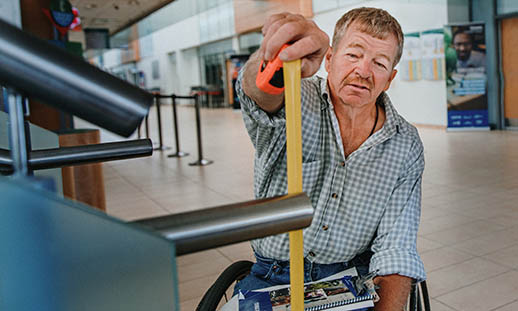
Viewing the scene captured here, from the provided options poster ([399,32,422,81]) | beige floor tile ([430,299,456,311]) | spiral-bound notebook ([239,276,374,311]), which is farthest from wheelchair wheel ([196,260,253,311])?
poster ([399,32,422,81])

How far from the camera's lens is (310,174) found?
150cm

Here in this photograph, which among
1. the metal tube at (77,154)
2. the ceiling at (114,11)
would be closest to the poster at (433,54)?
the metal tube at (77,154)

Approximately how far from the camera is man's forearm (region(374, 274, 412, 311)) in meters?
1.40

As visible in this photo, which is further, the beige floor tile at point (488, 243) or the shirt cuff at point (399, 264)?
the beige floor tile at point (488, 243)

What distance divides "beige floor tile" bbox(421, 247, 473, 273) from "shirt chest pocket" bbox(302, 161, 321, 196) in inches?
76.3

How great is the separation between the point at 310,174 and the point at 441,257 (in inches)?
86.0

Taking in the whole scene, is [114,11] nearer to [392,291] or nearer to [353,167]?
[353,167]

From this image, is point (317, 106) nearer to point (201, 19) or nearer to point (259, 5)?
point (259, 5)

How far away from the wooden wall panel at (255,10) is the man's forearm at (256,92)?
1226cm

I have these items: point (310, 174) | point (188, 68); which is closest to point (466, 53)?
point (310, 174)

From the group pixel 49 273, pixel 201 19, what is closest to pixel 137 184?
pixel 49 273

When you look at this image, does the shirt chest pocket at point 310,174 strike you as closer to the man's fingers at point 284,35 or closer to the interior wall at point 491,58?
the man's fingers at point 284,35

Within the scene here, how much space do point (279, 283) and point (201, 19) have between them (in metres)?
20.7

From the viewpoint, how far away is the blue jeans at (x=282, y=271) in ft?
5.05
